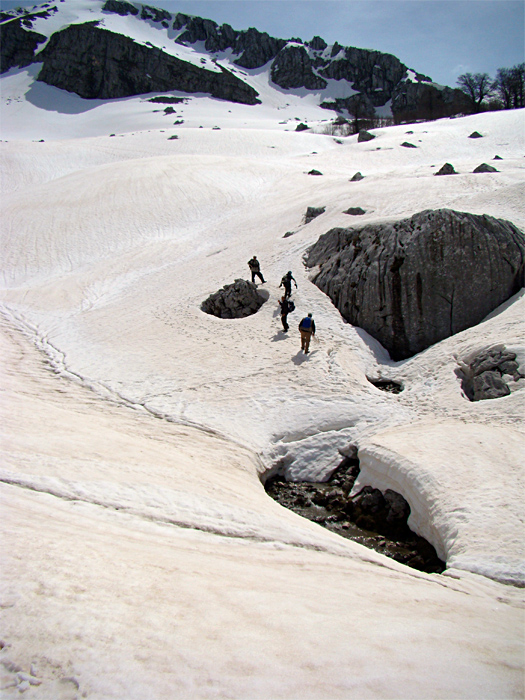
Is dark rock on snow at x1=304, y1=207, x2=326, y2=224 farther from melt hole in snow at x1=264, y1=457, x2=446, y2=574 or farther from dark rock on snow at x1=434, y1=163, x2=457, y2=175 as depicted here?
melt hole in snow at x1=264, y1=457, x2=446, y2=574

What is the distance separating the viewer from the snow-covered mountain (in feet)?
311

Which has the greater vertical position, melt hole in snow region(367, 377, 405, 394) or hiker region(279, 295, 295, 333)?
hiker region(279, 295, 295, 333)

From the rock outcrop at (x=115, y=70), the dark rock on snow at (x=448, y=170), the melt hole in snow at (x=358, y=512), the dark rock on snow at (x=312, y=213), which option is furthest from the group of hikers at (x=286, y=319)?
the rock outcrop at (x=115, y=70)

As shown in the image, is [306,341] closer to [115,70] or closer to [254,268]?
[254,268]

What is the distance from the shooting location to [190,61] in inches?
3974

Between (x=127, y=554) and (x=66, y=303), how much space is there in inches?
721

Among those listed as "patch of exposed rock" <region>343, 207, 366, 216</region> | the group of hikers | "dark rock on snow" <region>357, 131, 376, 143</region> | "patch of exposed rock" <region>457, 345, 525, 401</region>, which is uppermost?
"dark rock on snow" <region>357, 131, 376, 143</region>

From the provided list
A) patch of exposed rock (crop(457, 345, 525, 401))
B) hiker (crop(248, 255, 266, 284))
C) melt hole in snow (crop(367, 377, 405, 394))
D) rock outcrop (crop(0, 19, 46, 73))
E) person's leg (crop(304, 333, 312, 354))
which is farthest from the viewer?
rock outcrop (crop(0, 19, 46, 73))

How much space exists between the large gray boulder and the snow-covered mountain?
7009 centimetres

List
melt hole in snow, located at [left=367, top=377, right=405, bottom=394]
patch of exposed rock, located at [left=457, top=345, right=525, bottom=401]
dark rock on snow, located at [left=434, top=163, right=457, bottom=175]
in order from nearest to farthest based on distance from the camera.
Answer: patch of exposed rock, located at [left=457, top=345, right=525, bottom=401] < melt hole in snow, located at [left=367, top=377, right=405, bottom=394] < dark rock on snow, located at [left=434, top=163, right=457, bottom=175]

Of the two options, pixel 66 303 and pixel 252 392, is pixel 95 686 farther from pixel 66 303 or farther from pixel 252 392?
pixel 66 303

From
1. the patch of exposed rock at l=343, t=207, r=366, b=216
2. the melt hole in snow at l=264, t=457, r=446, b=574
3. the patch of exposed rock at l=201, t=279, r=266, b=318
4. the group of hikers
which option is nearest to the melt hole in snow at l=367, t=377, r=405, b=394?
the group of hikers

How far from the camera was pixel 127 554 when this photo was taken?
439cm

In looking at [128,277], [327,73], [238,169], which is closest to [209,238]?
[128,277]
